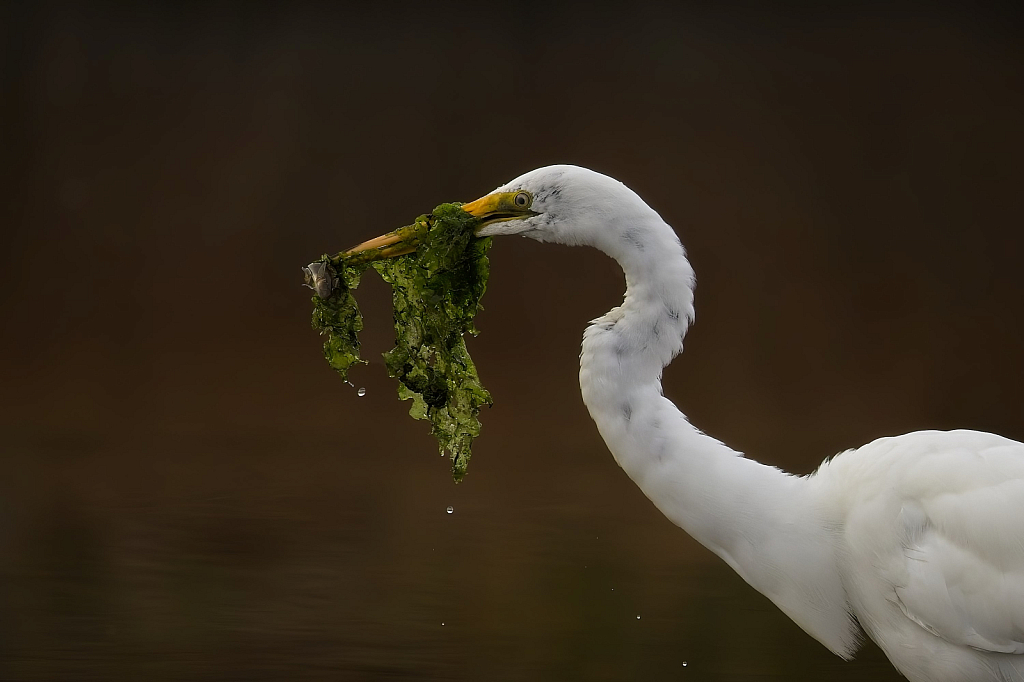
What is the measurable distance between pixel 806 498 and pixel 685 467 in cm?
24

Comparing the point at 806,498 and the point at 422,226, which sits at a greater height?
the point at 422,226

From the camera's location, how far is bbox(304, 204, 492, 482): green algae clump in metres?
1.98

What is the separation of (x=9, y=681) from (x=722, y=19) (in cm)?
536

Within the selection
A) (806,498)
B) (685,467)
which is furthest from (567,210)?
(806,498)

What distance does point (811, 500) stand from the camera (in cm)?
197

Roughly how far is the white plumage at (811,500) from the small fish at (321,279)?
313 mm

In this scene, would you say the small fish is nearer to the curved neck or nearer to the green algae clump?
the green algae clump

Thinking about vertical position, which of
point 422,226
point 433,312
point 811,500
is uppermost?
point 422,226

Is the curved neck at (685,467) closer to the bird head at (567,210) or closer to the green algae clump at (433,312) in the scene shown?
the bird head at (567,210)

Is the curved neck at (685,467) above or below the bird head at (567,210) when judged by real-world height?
below

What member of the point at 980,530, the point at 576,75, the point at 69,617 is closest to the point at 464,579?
the point at 69,617

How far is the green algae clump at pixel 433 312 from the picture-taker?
1980 millimetres

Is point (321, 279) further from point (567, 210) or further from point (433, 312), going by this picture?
point (567, 210)

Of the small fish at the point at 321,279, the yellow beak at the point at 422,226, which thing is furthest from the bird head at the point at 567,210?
the small fish at the point at 321,279
